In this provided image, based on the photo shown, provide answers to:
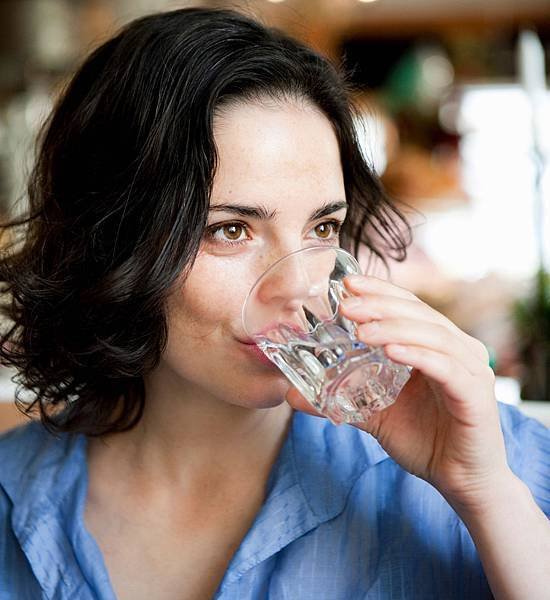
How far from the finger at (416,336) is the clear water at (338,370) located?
0.13 feet

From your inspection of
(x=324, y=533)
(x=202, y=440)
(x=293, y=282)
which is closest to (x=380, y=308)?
(x=293, y=282)

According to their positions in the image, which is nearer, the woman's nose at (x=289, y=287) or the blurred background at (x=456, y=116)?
the woman's nose at (x=289, y=287)

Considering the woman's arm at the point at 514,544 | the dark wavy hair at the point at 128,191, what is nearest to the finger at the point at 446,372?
the woman's arm at the point at 514,544

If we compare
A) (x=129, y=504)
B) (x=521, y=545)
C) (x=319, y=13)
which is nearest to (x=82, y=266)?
(x=129, y=504)

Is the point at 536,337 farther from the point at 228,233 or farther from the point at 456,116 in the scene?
the point at 456,116

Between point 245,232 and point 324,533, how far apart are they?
413mm

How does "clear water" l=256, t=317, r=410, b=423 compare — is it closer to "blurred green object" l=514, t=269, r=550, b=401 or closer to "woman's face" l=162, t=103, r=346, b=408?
"woman's face" l=162, t=103, r=346, b=408

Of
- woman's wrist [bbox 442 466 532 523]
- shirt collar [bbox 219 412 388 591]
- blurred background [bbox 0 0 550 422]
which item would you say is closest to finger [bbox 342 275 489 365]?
woman's wrist [bbox 442 466 532 523]

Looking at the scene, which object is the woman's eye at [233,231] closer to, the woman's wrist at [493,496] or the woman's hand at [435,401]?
the woman's hand at [435,401]

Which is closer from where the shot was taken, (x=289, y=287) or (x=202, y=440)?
(x=289, y=287)

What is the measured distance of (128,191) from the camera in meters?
1.22

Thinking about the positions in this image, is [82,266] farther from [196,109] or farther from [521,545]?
[521,545]

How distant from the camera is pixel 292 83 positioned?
128cm

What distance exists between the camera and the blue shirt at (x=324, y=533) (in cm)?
115
